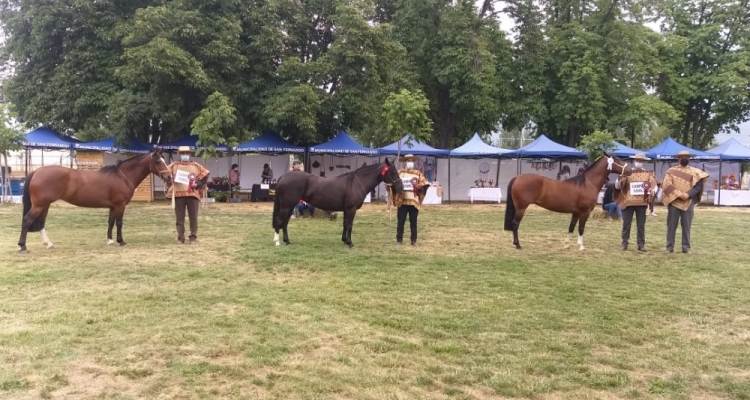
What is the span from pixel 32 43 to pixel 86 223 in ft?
38.5

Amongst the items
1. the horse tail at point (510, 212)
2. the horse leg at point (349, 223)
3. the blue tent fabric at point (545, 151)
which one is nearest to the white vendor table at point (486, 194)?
the blue tent fabric at point (545, 151)

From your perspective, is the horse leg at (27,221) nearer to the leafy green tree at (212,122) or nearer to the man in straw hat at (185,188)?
the man in straw hat at (185,188)

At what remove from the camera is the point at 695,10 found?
3209cm

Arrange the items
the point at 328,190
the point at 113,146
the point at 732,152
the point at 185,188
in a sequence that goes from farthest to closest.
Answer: the point at 732,152, the point at 113,146, the point at 185,188, the point at 328,190

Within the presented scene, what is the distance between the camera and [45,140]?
20.4 metres

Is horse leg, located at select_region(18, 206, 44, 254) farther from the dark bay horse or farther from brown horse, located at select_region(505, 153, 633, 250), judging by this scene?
brown horse, located at select_region(505, 153, 633, 250)

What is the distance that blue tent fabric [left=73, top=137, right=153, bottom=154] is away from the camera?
→ 20.8 meters

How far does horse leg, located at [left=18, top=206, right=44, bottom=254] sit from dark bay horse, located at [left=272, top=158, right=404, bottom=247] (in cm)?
424

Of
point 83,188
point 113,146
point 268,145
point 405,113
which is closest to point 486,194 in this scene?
point 405,113

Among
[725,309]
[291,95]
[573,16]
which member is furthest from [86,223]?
[573,16]

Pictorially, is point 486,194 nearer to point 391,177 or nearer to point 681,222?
point 681,222

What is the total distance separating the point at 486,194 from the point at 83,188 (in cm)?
1781

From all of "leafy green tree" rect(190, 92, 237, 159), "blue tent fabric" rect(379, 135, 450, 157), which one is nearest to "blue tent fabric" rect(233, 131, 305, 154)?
"leafy green tree" rect(190, 92, 237, 159)

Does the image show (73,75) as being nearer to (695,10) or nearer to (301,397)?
(301,397)
